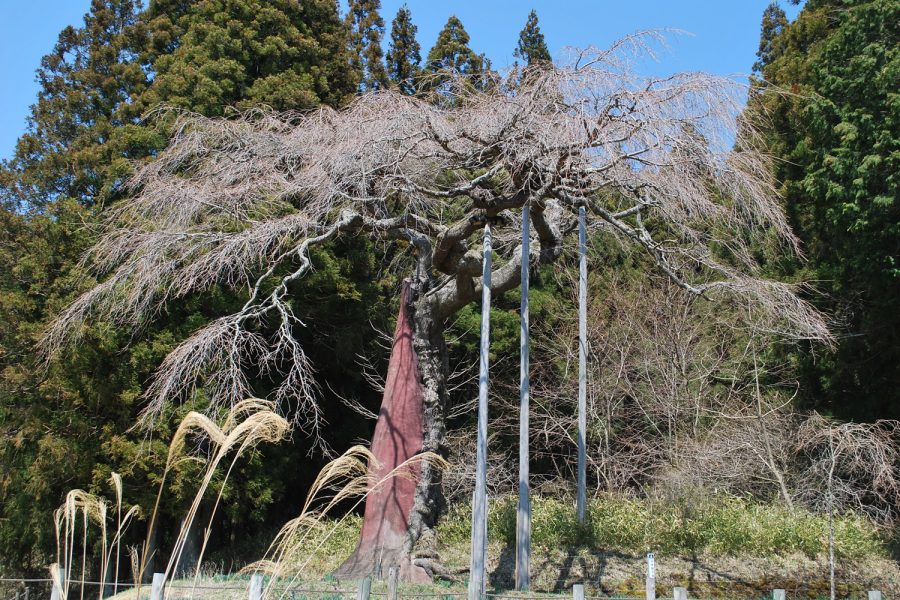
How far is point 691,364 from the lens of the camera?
15.1 meters

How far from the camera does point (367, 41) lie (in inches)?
848

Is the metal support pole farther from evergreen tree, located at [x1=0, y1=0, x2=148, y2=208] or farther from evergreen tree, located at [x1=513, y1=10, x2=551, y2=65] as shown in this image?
evergreen tree, located at [x1=513, y1=10, x2=551, y2=65]

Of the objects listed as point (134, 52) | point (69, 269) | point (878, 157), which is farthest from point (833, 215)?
point (134, 52)

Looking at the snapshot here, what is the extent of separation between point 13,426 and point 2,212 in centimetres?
528

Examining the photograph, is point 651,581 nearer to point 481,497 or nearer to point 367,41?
point 481,497

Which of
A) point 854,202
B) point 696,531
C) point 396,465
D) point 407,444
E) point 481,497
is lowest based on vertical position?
point 696,531

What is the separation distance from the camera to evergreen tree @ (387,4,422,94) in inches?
834

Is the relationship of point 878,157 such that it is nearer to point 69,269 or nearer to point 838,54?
point 838,54

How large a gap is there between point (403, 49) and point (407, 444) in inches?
567

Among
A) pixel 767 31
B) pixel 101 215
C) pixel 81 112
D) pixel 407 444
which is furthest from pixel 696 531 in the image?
pixel 767 31

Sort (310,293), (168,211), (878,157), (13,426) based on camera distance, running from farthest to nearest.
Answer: (310,293)
(13,426)
(878,157)
(168,211)

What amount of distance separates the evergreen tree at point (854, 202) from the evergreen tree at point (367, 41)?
10.1 meters

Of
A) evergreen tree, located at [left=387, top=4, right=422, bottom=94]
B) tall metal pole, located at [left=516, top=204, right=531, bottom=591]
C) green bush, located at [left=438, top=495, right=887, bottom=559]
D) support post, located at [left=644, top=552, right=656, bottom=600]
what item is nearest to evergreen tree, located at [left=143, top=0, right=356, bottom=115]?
evergreen tree, located at [left=387, top=4, right=422, bottom=94]

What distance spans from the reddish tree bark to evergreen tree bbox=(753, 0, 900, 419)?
5.59 m
